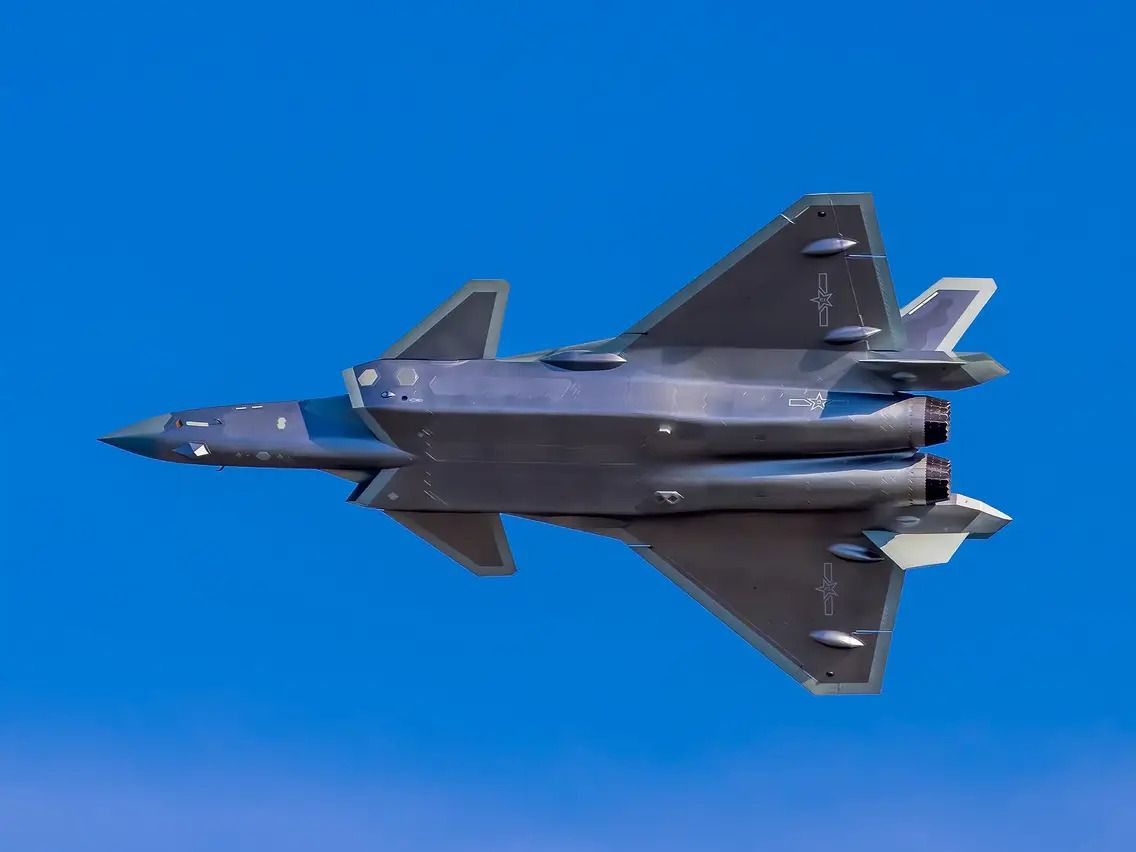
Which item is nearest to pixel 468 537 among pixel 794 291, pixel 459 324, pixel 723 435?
pixel 459 324

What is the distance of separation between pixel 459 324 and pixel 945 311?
6220 millimetres

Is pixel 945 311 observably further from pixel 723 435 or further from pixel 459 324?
pixel 459 324

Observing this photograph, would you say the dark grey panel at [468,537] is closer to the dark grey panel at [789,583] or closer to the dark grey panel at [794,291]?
the dark grey panel at [789,583]

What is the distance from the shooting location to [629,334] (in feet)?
70.0

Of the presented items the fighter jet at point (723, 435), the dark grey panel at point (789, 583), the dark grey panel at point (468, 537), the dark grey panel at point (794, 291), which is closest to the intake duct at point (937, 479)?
the fighter jet at point (723, 435)

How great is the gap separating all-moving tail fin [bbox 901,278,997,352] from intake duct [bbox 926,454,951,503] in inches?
70.0

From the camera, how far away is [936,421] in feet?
67.7

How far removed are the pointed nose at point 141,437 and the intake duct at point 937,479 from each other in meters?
9.62

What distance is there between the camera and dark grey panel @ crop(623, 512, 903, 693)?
861 inches

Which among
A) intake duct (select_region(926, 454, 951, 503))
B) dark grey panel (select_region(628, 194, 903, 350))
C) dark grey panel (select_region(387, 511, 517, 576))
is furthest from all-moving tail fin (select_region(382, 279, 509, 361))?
intake duct (select_region(926, 454, 951, 503))

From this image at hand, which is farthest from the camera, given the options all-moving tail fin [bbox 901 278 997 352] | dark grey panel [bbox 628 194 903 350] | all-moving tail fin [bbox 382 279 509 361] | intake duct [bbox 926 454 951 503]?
all-moving tail fin [bbox 901 278 997 352]

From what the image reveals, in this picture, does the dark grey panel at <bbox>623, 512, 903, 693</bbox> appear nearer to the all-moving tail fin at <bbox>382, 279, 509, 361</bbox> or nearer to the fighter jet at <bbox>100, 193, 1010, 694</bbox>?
the fighter jet at <bbox>100, 193, 1010, 694</bbox>

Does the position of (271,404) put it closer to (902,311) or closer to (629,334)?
(629,334)

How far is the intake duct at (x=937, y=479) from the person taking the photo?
20.7m
